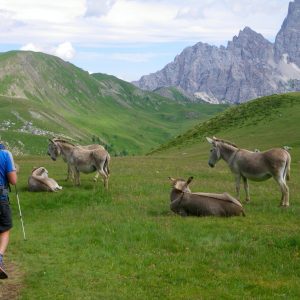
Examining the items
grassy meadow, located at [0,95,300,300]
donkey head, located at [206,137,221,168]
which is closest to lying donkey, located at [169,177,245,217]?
grassy meadow, located at [0,95,300,300]

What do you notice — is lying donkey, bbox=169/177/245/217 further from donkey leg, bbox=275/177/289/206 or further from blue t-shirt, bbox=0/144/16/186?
blue t-shirt, bbox=0/144/16/186

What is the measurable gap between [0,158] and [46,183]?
1520 cm

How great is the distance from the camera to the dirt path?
12.3m

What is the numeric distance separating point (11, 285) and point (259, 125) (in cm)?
7795

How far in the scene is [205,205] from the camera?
20766mm

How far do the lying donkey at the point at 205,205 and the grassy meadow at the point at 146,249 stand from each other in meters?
0.63

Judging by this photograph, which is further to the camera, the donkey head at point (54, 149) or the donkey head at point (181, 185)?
the donkey head at point (54, 149)

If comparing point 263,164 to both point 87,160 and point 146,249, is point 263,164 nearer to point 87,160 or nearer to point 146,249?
point 146,249

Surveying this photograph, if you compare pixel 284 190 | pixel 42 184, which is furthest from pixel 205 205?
pixel 42 184

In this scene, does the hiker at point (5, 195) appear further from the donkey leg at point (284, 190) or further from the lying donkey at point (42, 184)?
the lying donkey at point (42, 184)

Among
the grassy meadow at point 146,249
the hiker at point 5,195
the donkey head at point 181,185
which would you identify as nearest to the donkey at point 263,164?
the grassy meadow at point 146,249

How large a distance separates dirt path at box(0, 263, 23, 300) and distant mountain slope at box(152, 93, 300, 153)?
56624 mm

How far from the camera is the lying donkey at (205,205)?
20.4 metres

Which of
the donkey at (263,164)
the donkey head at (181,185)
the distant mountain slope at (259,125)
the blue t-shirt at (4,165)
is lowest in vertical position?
the distant mountain slope at (259,125)
